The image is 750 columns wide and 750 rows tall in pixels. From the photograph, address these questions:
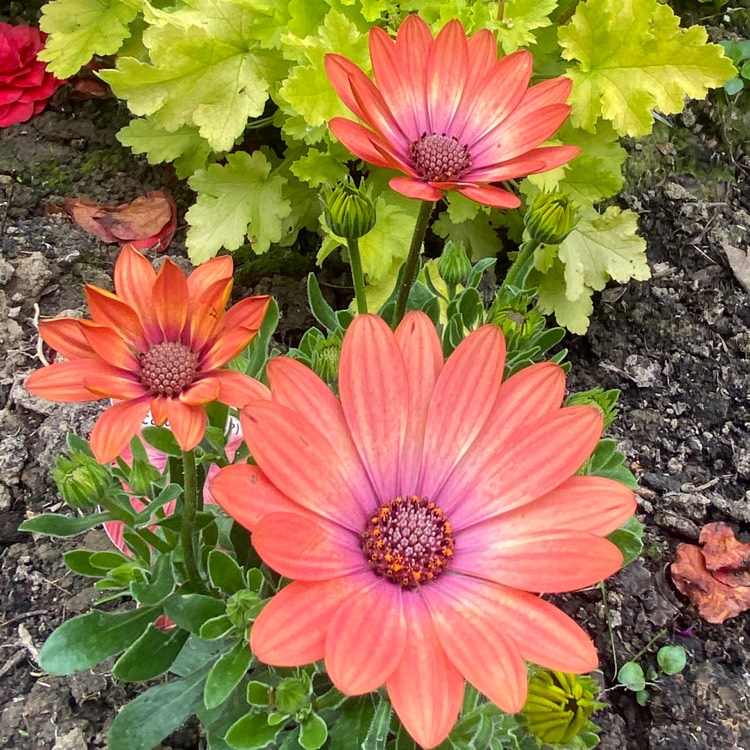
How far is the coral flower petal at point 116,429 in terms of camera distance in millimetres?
799

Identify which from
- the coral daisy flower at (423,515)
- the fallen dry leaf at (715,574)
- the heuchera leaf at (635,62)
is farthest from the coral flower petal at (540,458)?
the heuchera leaf at (635,62)

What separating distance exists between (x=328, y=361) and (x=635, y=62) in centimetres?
135

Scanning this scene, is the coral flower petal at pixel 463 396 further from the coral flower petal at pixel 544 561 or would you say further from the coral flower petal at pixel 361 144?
the coral flower petal at pixel 361 144

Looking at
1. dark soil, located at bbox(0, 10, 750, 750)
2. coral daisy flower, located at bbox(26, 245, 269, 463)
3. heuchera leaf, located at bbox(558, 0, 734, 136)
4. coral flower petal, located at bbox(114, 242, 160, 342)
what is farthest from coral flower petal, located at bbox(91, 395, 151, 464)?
heuchera leaf, located at bbox(558, 0, 734, 136)

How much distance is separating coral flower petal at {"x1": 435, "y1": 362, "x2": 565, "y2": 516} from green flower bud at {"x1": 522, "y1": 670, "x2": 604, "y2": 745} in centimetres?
19

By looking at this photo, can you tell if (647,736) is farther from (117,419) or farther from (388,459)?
(117,419)

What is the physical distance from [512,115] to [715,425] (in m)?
1.11

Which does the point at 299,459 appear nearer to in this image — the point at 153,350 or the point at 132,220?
the point at 153,350

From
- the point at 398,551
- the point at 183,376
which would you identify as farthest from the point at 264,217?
the point at 398,551

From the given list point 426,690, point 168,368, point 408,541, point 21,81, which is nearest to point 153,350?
point 168,368

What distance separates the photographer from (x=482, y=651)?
720 millimetres

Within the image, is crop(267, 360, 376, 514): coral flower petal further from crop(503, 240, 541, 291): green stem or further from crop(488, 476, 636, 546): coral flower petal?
crop(503, 240, 541, 291): green stem

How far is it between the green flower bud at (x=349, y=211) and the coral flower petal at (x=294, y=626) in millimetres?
492

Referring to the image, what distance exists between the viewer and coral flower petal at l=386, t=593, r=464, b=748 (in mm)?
666
